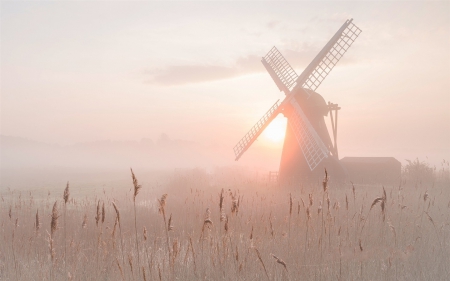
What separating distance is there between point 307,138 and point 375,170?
24.5 feet

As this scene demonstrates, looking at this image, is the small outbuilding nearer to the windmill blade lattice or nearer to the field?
the windmill blade lattice

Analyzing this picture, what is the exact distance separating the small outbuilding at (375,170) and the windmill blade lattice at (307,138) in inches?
214

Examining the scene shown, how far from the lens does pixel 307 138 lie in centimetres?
1778

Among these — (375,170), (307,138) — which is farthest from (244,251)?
(375,170)

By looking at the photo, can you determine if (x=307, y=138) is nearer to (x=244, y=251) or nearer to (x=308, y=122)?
(x=308, y=122)

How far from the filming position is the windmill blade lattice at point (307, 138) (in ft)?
56.9

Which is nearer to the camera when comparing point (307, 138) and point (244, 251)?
point (244, 251)

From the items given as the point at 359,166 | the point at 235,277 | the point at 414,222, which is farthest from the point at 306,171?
the point at 235,277

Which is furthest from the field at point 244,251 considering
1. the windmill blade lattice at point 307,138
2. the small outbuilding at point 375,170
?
the small outbuilding at point 375,170

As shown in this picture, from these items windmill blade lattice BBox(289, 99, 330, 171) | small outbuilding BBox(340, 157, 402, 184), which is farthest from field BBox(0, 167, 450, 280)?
small outbuilding BBox(340, 157, 402, 184)

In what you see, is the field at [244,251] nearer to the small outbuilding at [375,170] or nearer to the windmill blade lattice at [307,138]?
the windmill blade lattice at [307,138]

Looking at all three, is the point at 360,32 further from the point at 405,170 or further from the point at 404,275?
the point at 404,275

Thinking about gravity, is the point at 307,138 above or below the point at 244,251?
above

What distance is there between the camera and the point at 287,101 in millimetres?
19203
